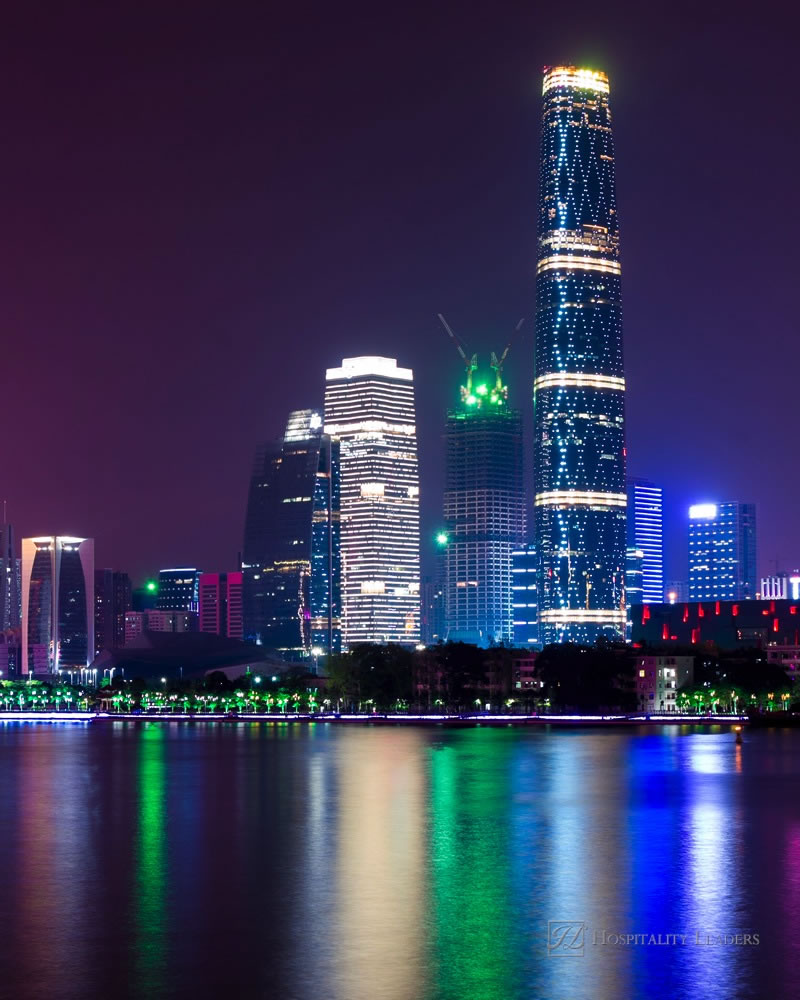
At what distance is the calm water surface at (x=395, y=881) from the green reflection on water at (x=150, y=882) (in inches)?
4.9

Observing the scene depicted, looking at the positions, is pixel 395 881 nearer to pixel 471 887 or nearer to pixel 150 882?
pixel 471 887

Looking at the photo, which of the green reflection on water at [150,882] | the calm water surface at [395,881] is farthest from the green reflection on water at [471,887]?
the green reflection on water at [150,882]

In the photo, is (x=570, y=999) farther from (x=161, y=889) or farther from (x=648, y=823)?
(x=648, y=823)

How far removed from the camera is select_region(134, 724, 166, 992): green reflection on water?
3541 centimetres

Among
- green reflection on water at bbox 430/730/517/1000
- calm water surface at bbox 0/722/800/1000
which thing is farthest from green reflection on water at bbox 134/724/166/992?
green reflection on water at bbox 430/730/517/1000

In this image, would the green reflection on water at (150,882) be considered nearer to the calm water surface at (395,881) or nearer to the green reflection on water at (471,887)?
the calm water surface at (395,881)

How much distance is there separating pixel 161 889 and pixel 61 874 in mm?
5033

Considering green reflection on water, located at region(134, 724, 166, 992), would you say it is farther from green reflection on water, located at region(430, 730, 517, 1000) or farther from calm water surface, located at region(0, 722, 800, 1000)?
green reflection on water, located at region(430, 730, 517, 1000)

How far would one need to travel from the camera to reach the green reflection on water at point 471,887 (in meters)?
33.8

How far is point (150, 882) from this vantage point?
48.1 m

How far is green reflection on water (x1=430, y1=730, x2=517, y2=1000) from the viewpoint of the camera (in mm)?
33781

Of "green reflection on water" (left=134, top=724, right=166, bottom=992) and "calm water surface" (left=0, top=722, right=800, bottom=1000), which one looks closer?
"calm water surface" (left=0, top=722, right=800, bottom=1000)

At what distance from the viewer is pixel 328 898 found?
4441 centimetres

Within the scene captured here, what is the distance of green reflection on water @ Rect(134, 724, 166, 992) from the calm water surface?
125mm
